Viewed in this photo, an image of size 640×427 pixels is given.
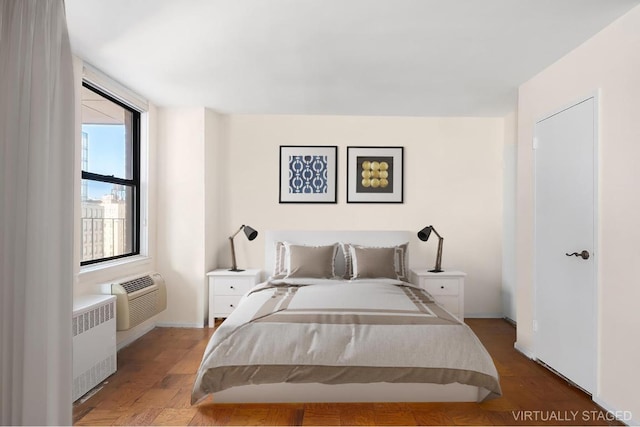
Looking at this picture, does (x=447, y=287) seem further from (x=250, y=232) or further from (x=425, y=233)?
(x=250, y=232)

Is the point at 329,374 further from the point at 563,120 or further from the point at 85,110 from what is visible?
the point at 85,110

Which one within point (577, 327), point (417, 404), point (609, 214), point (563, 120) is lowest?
point (417, 404)

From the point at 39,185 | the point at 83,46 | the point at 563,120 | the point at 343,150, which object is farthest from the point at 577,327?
the point at 83,46

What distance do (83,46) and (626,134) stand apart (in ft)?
11.9

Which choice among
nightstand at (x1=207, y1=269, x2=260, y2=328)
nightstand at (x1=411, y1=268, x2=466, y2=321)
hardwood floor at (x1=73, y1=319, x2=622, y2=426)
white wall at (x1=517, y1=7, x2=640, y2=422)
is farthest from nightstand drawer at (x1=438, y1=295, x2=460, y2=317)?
nightstand at (x1=207, y1=269, x2=260, y2=328)

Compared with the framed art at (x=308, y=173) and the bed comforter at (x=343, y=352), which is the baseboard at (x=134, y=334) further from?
the framed art at (x=308, y=173)

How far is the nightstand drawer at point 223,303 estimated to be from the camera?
4289 millimetres

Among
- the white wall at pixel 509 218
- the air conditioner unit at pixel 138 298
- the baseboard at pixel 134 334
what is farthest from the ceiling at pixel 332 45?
the baseboard at pixel 134 334

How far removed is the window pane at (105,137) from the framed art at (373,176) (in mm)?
2420

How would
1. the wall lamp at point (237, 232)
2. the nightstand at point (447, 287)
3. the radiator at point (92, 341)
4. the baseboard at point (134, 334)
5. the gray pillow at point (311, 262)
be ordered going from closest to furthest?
the radiator at point (92, 341)
the baseboard at point (134, 334)
the gray pillow at point (311, 262)
the nightstand at point (447, 287)
the wall lamp at point (237, 232)

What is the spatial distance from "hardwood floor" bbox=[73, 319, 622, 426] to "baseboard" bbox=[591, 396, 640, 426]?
36mm

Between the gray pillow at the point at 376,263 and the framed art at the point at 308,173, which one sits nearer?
the gray pillow at the point at 376,263

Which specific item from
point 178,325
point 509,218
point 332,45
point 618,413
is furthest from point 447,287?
point 178,325

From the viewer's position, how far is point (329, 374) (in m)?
2.44
